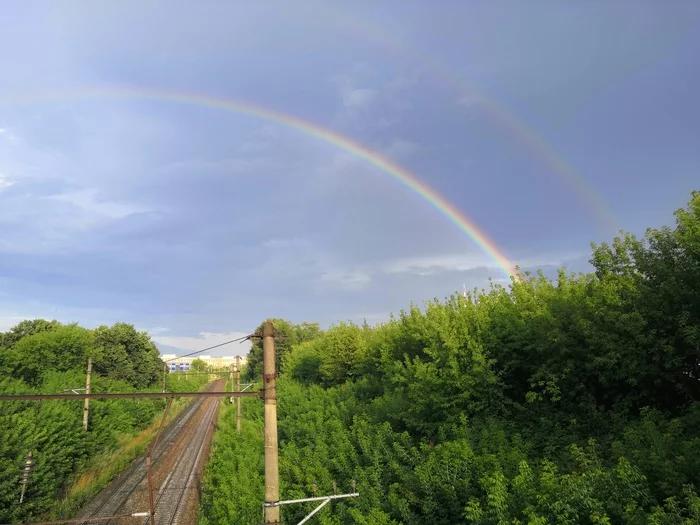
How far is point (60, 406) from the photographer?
115 ft

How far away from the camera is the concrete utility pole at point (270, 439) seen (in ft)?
27.2

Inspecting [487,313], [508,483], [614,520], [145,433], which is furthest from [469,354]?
[145,433]

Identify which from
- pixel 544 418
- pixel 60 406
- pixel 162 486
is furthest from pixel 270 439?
pixel 60 406

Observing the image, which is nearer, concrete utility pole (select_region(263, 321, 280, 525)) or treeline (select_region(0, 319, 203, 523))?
concrete utility pole (select_region(263, 321, 280, 525))

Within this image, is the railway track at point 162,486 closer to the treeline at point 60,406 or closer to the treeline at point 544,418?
the treeline at point 60,406

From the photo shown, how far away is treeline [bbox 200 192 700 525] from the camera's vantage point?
11.0 m

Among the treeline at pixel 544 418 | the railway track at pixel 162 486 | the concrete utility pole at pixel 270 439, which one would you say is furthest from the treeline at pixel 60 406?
the concrete utility pole at pixel 270 439

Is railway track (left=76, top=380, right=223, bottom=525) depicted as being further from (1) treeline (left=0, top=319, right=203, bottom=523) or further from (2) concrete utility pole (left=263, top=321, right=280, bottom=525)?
(2) concrete utility pole (left=263, top=321, right=280, bottom=525)

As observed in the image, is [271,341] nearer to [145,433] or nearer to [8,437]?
[8,437]

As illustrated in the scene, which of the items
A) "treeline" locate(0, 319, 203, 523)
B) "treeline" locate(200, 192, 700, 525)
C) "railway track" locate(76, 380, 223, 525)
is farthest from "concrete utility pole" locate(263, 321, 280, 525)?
"treeline" locate(0, 319, 203, 523)

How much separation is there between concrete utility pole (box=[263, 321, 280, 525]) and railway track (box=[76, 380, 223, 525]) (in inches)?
506

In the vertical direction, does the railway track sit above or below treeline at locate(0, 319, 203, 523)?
below

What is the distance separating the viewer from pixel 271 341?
344 inches

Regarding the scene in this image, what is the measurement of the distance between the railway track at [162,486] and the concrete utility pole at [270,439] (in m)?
12.8
